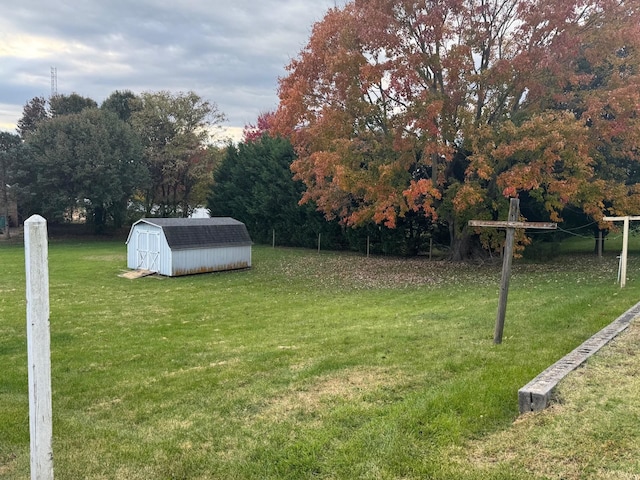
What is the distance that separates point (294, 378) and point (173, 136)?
109ft

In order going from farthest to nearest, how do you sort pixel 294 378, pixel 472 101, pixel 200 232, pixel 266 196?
1. pixel 266 196
2. pixel 200 232
3. pixel 472 101
4. pixel 294 378

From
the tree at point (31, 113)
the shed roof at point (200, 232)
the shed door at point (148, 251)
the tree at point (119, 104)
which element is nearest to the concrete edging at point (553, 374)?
the shed roof at point (200, 232)

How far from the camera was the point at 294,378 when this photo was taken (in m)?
5.44

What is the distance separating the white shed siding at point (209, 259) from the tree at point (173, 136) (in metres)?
16.7

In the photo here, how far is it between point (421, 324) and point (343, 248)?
18.8 m

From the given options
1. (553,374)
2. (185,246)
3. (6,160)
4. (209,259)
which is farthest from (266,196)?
(553,374)

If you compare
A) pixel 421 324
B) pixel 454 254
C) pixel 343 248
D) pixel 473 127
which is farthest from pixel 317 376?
pixel 343 248

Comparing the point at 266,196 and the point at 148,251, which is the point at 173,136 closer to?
the point at 266,196

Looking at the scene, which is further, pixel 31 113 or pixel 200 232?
pixel 31 113

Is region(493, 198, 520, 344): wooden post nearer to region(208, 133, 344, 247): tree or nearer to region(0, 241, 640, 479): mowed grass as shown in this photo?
region(0, 241, 640, 479): mowed grass

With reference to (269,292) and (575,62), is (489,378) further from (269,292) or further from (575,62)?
(575,62)

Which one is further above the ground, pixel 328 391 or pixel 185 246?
A: pixel 185 246

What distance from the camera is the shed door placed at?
18044mm

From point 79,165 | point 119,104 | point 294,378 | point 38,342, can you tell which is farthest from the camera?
point 119,104
